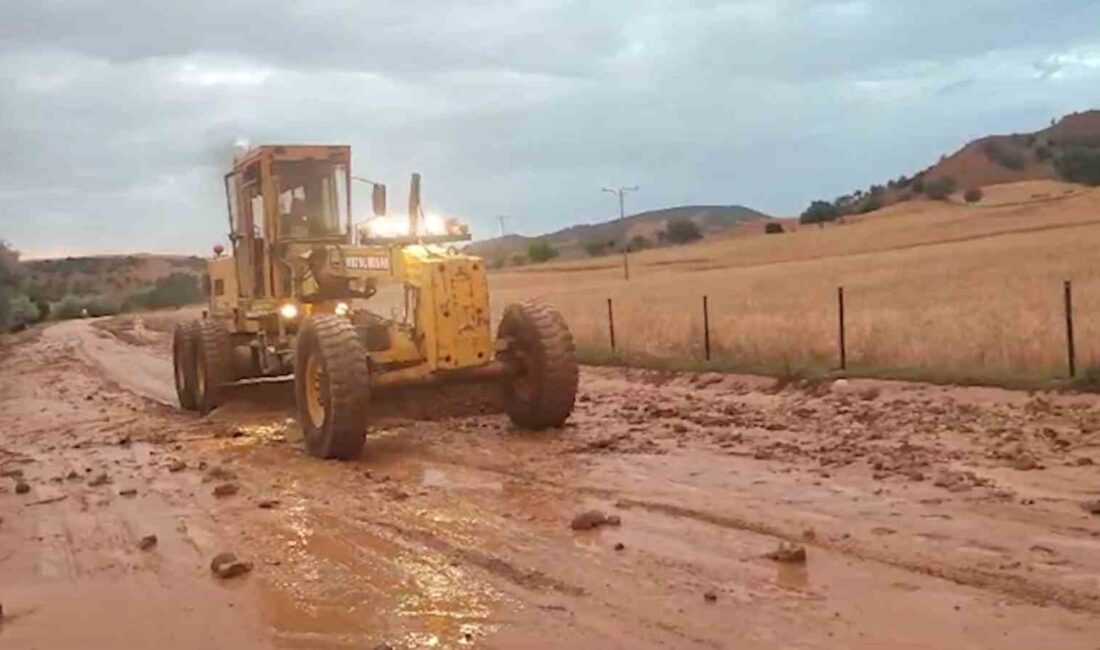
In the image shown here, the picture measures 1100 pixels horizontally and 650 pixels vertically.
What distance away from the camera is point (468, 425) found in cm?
1384

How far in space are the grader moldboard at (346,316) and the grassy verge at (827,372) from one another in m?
4.30

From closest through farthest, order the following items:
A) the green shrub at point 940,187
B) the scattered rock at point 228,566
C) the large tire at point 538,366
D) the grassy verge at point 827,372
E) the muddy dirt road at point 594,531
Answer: the muddy dirt road at point 594,531
the scattered rock at point 228,566
the large tire at point 538,366
the grassy verge at point 827,372
the green shrub at point 940,187

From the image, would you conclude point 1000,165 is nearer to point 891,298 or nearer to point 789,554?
point 891,298

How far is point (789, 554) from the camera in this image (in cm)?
713

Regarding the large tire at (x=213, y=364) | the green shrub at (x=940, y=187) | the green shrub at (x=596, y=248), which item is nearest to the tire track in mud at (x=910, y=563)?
the large tire at (x=213, y=364)

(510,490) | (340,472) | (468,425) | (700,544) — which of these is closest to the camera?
(700,544)

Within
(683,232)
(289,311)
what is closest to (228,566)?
(289,311)

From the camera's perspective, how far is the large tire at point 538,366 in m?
12.7

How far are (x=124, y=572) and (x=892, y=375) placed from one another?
31.7ft

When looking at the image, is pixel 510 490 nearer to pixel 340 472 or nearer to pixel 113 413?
pixel 340 472

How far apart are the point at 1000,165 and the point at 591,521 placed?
12224 cm

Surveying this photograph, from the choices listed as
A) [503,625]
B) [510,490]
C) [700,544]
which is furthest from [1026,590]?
[510,490]

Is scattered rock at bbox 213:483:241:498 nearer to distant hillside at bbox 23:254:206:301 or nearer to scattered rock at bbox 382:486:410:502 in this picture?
scattered rock at bbox 382:486:410:502

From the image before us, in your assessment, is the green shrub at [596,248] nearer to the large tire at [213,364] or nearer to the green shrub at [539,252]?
the green shrub at [539,252]
